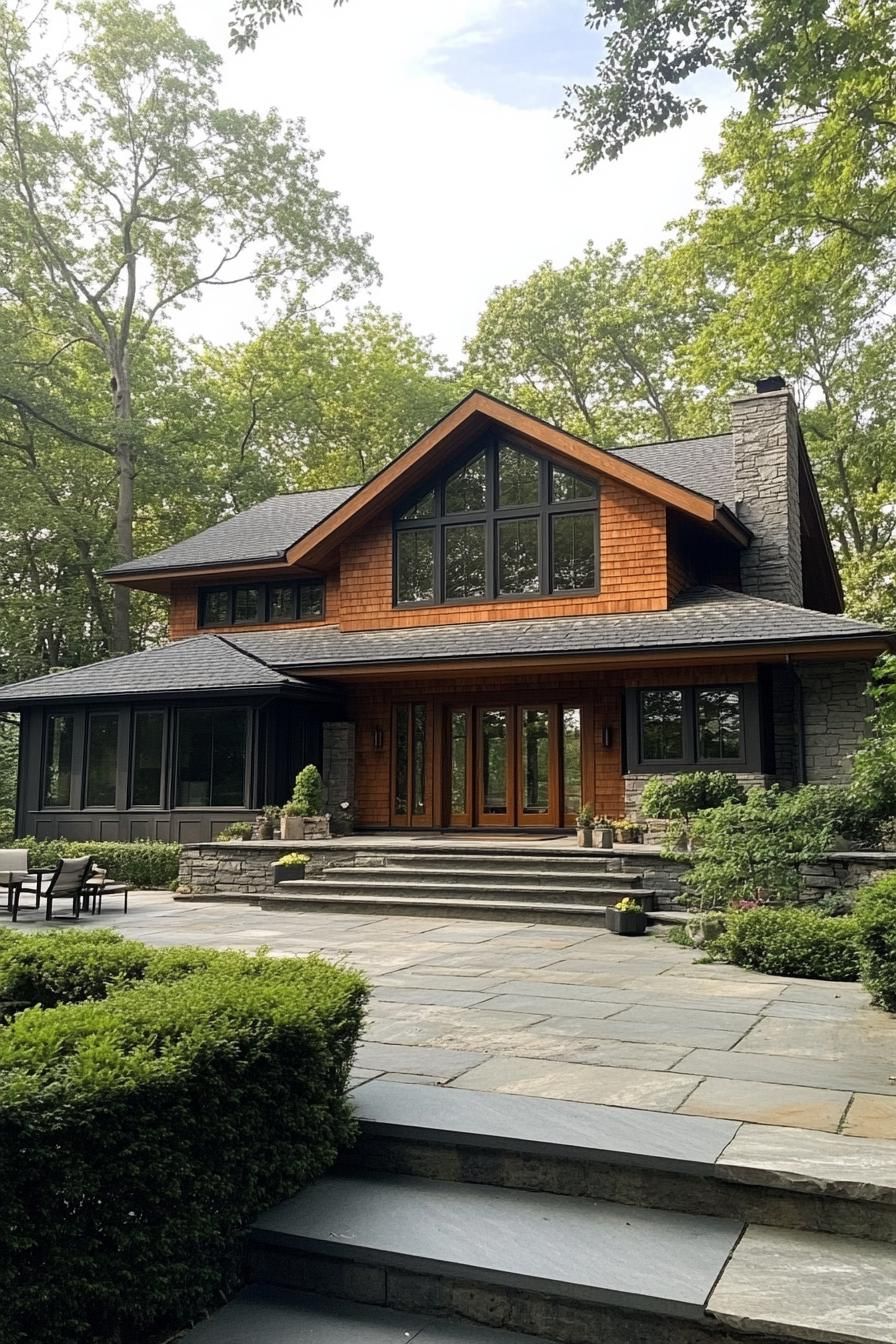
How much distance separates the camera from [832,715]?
1362 centimetres

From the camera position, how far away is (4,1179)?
8.65 ft

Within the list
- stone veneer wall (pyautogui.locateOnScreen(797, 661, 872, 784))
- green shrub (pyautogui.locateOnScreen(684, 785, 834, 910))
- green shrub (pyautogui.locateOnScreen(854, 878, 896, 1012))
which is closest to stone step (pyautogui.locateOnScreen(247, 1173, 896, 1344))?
green shrub (pyautogui.locateOnScreen(854, 878, 896, 1012))

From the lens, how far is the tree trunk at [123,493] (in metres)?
25.8

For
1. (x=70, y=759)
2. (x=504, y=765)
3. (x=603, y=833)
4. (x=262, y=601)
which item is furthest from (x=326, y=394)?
(x=603, y=833)

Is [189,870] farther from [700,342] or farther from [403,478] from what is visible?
[700,342]

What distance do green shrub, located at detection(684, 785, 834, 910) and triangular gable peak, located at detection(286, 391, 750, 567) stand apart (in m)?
5.52

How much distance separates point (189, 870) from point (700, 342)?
13596mm

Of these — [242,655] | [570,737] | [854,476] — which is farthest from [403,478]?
[854,476]

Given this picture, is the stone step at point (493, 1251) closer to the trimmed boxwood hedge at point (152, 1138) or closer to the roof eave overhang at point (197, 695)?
the trimmed boxwood hedge at point (152, 1138)

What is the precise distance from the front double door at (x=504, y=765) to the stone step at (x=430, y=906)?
3.94m

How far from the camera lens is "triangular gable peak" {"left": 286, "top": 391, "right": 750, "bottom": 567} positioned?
14.6 metres

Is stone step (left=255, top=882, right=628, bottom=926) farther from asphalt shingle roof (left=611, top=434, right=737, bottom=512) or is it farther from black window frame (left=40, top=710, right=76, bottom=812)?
asphalt shingle roof (left=611, top=434, right=737, bottom=512)

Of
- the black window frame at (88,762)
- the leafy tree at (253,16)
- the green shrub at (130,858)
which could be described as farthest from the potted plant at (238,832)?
the leafy tree at (253,16)

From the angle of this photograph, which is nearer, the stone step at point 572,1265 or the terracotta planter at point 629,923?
the stone step at point 572,1265
